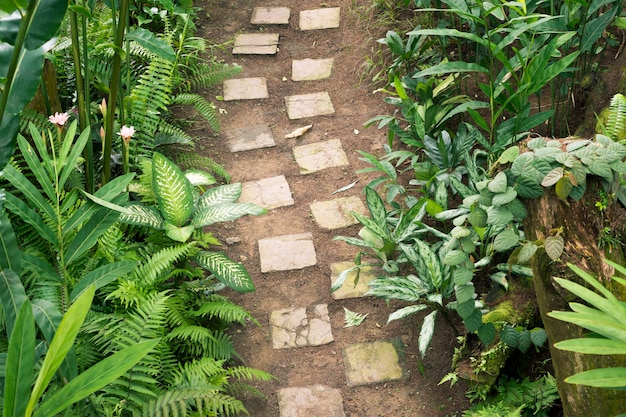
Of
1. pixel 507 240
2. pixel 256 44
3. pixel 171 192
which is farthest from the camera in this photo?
pixel 256 44

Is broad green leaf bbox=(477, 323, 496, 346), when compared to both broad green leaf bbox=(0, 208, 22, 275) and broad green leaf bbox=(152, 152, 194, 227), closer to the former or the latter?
broad green leaf bbox=(152, 152, 194, 227)

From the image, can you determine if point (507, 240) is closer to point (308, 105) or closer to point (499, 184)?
point (499, 184)

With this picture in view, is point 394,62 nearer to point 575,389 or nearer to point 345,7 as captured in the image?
point 345,7

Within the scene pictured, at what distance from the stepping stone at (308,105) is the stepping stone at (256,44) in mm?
634

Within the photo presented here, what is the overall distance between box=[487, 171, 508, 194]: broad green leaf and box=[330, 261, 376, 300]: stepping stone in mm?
1178

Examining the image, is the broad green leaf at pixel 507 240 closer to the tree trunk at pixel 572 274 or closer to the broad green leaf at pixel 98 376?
the tree trunk at pixel 572 274

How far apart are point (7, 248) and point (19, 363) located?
0.84 metres

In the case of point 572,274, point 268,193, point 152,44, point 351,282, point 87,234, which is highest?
point 152,44

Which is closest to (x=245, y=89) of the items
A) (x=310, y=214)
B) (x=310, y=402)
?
(x=310, y=214)

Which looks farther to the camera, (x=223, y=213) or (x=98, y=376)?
(x=223, y=213)

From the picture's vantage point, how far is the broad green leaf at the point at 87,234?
8.84ft

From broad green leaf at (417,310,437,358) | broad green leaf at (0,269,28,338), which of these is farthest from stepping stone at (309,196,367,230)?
broad green leaf at (0,269,28,338)

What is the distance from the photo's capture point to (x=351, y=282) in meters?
3.60

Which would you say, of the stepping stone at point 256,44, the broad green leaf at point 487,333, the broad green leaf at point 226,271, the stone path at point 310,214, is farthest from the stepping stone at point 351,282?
the stepping stone at point 256,44
